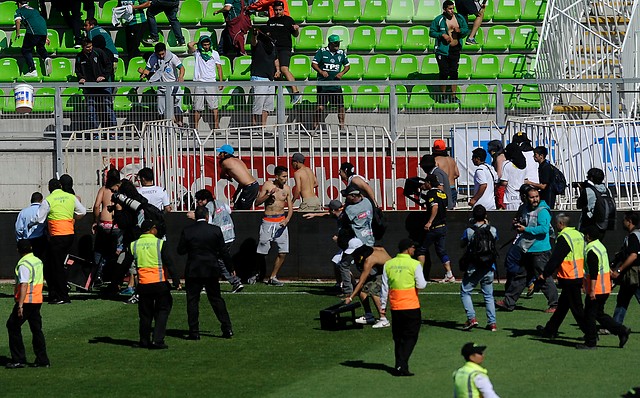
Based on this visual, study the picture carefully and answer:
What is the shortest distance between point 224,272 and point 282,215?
1.26m

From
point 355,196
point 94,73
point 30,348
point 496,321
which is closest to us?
point 30,348

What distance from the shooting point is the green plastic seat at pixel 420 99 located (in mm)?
22609

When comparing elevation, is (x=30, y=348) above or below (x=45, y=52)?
below

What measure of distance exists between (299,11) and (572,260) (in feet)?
48.3

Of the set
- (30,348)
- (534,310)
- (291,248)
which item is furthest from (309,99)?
(30,348)

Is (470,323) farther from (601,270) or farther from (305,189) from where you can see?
(305,189)

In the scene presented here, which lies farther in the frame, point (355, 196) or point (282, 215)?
point (282, 215)

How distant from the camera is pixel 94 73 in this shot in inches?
1006

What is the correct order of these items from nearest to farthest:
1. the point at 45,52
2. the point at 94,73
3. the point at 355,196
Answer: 1. the point at 355,196
2. the point at 94,73
3. the point at 45,52

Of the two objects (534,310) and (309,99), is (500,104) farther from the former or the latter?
(534,310)

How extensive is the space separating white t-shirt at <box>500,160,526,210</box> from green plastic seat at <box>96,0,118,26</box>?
1157cm

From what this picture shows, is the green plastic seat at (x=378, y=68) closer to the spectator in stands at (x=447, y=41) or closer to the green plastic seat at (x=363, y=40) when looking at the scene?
the green plastic seat at (x=363, y=40)

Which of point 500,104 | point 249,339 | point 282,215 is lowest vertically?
point 249,339

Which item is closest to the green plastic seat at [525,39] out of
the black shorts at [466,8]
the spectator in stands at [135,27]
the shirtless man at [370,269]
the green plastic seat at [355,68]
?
the black shorts at [466,8]
